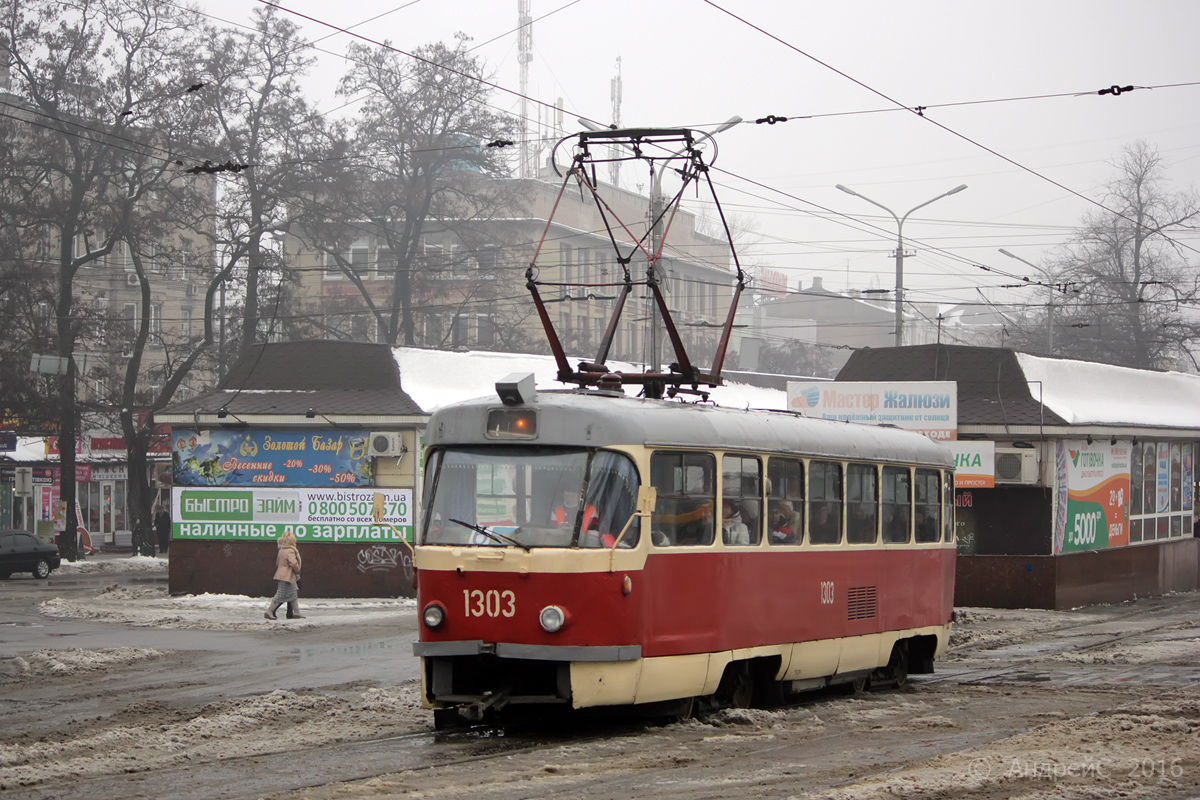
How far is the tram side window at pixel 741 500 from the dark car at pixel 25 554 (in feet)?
100

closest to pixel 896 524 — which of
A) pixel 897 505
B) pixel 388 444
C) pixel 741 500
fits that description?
pixel 897 505

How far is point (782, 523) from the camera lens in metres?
12.5

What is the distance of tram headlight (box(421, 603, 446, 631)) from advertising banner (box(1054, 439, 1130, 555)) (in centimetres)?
1849

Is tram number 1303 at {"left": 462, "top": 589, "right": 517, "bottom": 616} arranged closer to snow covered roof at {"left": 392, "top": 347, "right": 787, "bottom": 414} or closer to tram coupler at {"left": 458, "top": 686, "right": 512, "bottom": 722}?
tram coupler at {"left": 458, "top": 686, "right": 512, "bottom": 722}

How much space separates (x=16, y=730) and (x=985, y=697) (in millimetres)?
8506

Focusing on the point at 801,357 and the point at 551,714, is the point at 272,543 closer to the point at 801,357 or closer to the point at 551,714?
the point at 551,714

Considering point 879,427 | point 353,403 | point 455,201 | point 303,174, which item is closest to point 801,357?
point 455,201

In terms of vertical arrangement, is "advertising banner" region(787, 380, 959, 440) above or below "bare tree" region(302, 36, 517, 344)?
below

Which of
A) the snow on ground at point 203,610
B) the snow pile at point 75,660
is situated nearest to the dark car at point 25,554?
Result: the snow on ground at point 203,610

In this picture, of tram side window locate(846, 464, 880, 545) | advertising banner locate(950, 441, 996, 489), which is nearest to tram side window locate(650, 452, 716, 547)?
tram side window locate(846, 464, 880, 545)

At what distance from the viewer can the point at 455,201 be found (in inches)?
2073

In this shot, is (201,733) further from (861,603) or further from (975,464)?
(975,464)

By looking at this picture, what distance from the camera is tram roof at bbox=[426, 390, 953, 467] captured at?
10.7 m

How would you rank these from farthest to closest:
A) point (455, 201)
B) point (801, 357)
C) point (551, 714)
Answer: point (801, 357)
point (455, 201)
point (551, 714)
